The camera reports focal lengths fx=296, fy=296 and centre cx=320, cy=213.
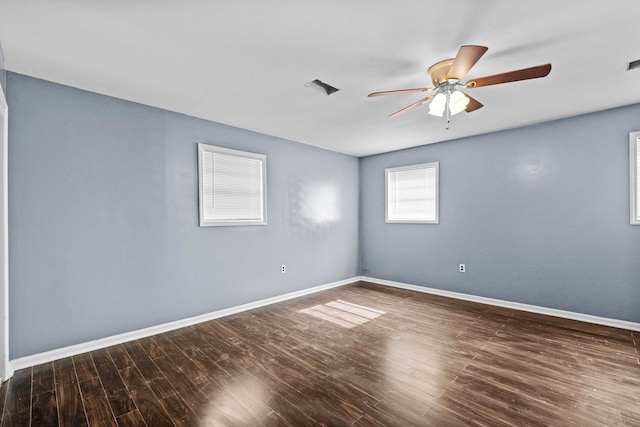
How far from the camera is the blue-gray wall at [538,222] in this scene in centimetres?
346

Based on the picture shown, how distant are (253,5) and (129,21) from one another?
84 cm

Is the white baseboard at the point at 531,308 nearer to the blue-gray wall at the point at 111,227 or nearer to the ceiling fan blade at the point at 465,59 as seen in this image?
the blue-gray wall at the point at 111,227

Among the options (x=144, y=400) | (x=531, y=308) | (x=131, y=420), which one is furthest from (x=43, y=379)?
(x=531, y=308)

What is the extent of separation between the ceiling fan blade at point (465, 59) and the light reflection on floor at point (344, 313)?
2.78 m

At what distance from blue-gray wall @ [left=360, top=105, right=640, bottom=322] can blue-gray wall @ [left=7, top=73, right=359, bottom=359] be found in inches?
110

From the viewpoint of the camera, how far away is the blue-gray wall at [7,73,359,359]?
8.57 feet

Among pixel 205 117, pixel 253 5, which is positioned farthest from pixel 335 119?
pixel 253 5

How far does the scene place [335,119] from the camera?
3.80m

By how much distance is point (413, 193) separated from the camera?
5.33m

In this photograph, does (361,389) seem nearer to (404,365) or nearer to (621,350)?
(404,365)

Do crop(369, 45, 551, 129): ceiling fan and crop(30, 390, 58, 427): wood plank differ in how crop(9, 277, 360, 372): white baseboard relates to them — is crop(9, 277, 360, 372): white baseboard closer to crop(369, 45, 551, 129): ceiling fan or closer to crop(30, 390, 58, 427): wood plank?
crop(30, 390, 58, 427): wood plank

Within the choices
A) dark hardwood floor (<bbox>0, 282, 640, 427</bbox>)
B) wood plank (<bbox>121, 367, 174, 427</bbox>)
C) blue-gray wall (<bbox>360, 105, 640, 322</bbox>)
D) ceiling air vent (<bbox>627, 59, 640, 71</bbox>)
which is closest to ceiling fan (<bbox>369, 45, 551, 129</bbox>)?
ceiling air vent (<bbox>627, 59, 640, 71</bbox>)

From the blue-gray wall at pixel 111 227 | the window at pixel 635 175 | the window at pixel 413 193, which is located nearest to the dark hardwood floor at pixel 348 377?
A: the blue-gray wall at pixel 111 227

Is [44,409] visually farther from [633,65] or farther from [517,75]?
[633,65]
